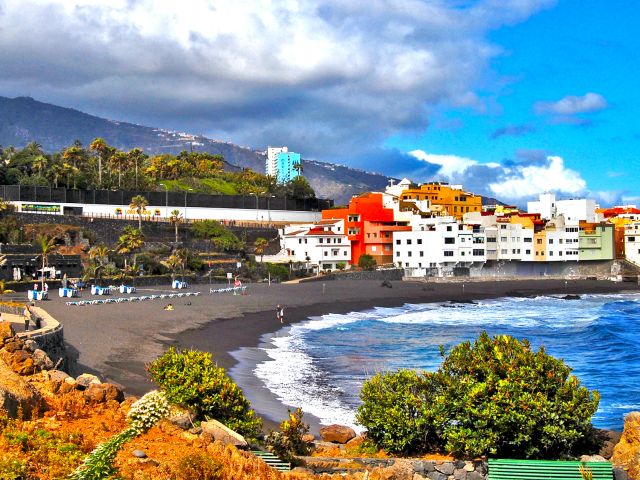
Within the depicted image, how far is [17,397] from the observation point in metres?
11.9

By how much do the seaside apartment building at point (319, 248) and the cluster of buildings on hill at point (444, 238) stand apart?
0.37 ft

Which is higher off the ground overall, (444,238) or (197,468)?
(444,238)

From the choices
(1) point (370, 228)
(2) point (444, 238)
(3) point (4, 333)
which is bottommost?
(3) point (4, 333)

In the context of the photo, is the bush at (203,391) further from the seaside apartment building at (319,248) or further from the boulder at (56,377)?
the seaside apartment building at (319,248)

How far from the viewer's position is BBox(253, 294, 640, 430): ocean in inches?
945

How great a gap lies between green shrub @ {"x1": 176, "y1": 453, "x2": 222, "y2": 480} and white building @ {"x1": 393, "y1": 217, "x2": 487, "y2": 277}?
7330 centimetres

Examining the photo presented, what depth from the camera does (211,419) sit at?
43.0 ft

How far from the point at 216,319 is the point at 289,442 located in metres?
30.0

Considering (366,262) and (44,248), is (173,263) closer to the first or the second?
(44,248)

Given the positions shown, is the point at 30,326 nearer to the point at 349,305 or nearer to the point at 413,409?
the point at 413,409

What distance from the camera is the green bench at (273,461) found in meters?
12.1

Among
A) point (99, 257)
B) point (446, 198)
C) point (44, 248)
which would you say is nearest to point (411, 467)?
point (44, 248)

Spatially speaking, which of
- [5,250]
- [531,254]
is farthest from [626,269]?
[5,250]

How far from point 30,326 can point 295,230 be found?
216 feet
